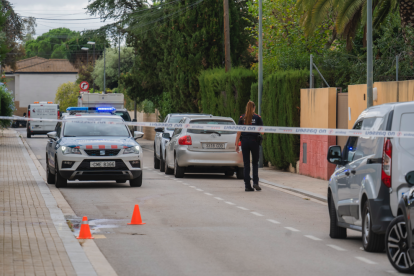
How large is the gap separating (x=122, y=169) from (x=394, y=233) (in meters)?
9.86

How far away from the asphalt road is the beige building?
10094 centimetres

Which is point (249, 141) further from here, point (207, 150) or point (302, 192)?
point (207, 150)

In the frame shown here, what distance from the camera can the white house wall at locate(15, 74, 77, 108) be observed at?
115m

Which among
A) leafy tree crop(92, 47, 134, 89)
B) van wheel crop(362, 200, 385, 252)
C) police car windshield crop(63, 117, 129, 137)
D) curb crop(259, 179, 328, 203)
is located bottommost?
curb crop(259, 179, 328, 203)

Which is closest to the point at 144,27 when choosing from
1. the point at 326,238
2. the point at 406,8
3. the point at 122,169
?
the point at 406,8

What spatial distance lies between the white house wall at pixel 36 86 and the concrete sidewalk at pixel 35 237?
333 ft

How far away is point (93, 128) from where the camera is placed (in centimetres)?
1781

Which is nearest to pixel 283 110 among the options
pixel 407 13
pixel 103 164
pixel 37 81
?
pixel 407 13

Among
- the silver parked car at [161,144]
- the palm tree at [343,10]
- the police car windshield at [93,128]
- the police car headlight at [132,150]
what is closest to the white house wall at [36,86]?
the silver parked car at [161,144]

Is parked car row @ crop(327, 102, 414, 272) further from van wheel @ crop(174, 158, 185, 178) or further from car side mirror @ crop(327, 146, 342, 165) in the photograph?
van wheel @ crop(174, 158, 185, 178)

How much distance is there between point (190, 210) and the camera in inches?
512

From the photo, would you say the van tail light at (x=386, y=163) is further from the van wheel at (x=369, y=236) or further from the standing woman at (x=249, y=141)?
the standing woman at (x=249, y=141)

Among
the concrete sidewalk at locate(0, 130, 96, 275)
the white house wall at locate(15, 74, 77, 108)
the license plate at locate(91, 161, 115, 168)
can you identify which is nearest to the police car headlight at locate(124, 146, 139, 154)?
the license plate at locate(91, 161, 115, 168)

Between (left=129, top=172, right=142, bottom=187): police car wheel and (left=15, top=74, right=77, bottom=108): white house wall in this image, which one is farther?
(left=15, top=74, right=77, bottom=108): white house wall
